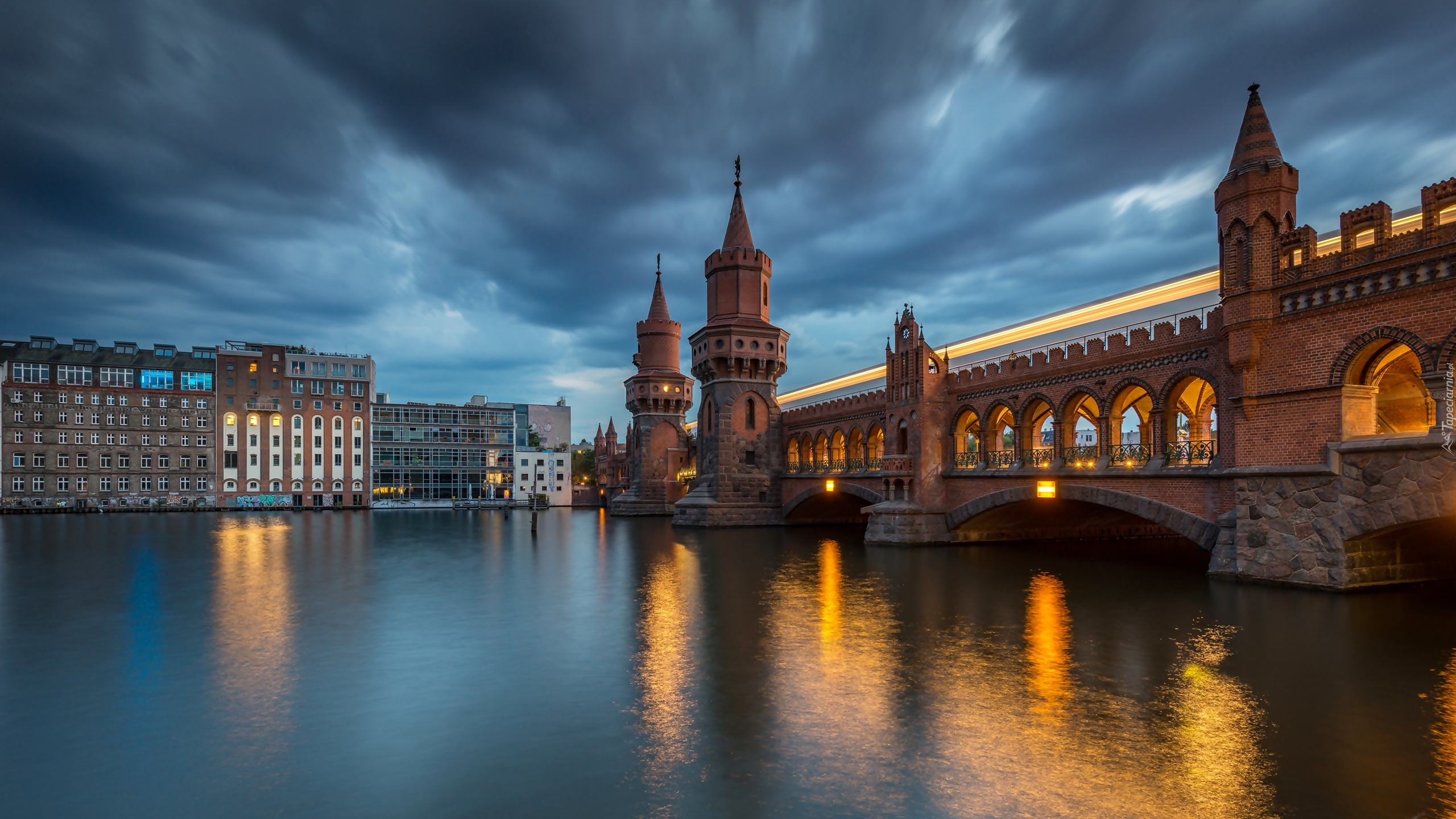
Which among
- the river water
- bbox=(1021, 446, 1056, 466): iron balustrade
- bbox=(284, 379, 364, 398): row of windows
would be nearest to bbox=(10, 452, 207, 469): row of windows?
bbox=(284, 379, 364, 398): row of windows

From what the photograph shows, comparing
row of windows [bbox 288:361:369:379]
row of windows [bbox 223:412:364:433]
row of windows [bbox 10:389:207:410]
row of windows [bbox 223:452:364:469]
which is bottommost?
row of windows [bbox 223:452:364:469]

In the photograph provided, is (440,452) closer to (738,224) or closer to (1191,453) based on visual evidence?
(738,224)

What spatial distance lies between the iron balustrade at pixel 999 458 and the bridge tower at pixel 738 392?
1847cm

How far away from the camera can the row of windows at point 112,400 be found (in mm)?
71875

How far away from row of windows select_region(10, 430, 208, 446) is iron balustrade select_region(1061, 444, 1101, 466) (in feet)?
286

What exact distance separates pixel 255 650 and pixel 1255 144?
25061mm

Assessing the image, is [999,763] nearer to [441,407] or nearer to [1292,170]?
[1292,170]

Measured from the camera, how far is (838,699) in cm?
919

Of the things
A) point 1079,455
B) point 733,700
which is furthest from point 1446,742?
point 1079,455

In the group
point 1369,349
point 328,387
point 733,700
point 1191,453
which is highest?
point 328,387

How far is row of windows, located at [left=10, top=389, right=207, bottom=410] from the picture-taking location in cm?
7188

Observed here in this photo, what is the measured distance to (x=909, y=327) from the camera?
3055cm

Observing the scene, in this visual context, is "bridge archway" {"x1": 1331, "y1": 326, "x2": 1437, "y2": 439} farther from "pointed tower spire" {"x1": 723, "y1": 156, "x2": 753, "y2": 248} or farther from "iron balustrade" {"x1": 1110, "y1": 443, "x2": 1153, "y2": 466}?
"pointed tower spire" {"x1": 723, "y1": 156, "x2": 753, "y2": 248}

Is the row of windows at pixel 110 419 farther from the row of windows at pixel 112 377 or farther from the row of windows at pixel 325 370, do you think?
the row of windows at pixel 325 370
